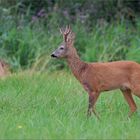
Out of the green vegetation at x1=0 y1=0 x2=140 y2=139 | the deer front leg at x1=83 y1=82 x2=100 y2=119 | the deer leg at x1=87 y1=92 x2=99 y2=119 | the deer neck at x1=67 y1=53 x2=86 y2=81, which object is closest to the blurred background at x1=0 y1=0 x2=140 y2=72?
the green vegetation at x1=0 y1=0 x2=140 y2=139

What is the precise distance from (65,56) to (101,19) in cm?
666

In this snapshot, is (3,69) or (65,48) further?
(3,69)

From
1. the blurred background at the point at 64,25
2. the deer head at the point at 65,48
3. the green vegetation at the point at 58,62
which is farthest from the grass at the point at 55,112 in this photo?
the blurred background at the point at 64,25

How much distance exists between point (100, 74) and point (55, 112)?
38.0 inches

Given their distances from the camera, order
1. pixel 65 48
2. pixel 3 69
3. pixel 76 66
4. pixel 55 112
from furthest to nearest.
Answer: pixel 3 69 < pixel 76 66 < pixel 65 48 < pixel 55 112

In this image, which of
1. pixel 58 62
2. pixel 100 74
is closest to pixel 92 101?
pixel 100 74

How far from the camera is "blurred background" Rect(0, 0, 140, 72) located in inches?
545

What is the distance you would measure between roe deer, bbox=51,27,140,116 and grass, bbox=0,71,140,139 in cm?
32

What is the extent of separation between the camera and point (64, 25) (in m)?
15.3

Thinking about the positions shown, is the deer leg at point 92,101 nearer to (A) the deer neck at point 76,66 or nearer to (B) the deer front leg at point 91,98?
(B) the deer front leg at point 91,98

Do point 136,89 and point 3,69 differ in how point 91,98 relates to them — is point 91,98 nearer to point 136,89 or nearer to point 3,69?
point 136,89

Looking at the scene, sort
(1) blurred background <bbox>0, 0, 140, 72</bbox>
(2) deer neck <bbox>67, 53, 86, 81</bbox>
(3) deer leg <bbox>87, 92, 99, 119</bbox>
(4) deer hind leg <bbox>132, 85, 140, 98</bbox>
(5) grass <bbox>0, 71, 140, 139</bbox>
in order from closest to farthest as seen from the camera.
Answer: (5) grass <bbox>0, 71, 140, 139</bbox>, (3) deer leg <bbox>87, 92, 99, 119</bbox>, (4) deer hind leg <bbox>132, 85, 140, 98</bbox>, (2) deer neck <bbox>67, 53, 86, 81</bbox>, (1) blurred background <bbox>0, 0, 140, 72</bbox>

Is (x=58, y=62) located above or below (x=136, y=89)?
below

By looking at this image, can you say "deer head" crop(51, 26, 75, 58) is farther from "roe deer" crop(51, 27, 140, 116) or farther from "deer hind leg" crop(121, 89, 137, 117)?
"deer hind leg" crop(121, 89, 137, 117)
